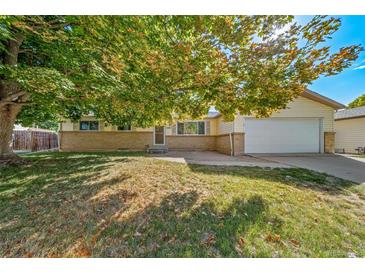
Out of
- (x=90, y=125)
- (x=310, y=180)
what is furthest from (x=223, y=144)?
(x=90, y=125)

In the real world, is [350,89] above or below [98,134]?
above

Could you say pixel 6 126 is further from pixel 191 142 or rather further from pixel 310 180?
pixel 191 142

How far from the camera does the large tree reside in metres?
3.40

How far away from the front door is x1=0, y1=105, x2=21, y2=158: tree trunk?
9.18 meters

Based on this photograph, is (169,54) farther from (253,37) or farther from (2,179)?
(2,179)

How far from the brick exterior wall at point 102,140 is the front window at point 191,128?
109 inches

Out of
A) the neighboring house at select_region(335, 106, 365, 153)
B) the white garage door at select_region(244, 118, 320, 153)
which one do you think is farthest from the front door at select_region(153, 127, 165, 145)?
the neighboring house at select_region(335, 106, 365, 153)

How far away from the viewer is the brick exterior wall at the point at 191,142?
51.3 ft

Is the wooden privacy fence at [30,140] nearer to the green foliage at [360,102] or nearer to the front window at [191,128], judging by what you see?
the front window at [191,128]

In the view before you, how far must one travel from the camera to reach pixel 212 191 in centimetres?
429

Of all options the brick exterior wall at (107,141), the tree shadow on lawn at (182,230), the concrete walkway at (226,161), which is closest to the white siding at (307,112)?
the concrete walkway at (226,161)

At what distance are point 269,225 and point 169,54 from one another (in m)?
3.55

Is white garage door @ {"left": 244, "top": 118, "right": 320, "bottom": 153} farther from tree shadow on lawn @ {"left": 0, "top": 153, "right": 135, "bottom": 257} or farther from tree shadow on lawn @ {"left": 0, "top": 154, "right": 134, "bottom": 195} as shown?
tree shadow on lawn @ {"left": 0, "top": 154, "right": 134, "bottom": 195}
